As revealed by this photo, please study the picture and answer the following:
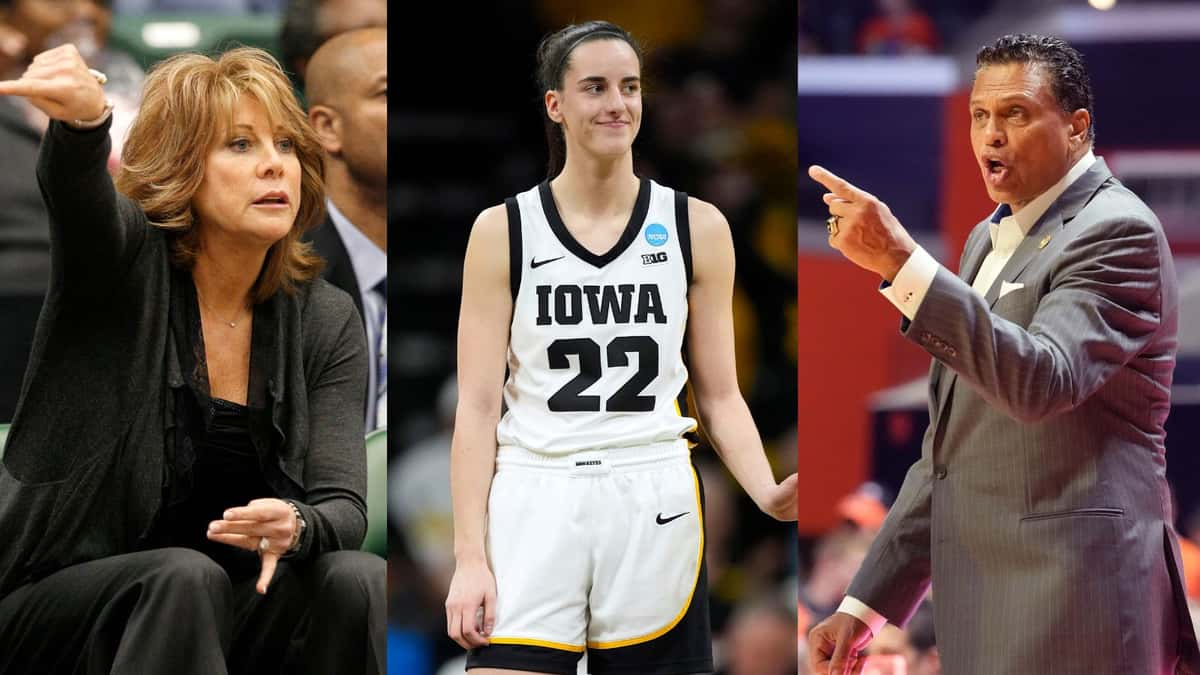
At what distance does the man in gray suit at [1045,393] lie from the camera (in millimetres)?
2625

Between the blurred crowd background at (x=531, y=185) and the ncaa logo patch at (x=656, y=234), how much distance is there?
1.07 feet

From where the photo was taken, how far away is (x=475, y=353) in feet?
11.2

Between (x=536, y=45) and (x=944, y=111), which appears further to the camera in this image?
(x=944, y=111)

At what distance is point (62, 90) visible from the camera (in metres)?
2.88

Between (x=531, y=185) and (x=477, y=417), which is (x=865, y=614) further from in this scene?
(x=531, y=185)

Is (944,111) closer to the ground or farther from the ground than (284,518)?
farther from the ground

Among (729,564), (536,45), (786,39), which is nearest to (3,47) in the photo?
(536,45)

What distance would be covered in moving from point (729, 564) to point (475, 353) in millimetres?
986

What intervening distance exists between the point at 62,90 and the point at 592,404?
1326 mm

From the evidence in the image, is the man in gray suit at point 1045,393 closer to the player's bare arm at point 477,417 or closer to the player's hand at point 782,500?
the player's hand at point 782,500

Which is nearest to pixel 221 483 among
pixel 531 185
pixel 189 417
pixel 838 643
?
pixel 189 417

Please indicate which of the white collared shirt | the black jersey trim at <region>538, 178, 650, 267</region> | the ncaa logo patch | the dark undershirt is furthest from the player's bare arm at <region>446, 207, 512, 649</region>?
the white collared shirt

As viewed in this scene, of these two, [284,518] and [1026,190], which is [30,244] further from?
[1026,190]

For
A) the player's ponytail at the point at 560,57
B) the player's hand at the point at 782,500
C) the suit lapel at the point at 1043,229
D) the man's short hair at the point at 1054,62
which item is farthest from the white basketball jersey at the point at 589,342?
the man's short hair at the point at 1054,62
